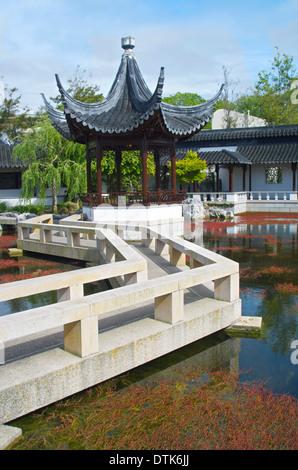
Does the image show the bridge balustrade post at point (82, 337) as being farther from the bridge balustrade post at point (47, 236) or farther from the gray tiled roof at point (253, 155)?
the gray tiled roof at point (253, 155)

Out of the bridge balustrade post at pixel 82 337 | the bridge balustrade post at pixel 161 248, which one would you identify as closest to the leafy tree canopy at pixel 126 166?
the bridge balustrade post at pixel 161 248

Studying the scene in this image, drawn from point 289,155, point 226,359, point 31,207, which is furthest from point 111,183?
point 226,359

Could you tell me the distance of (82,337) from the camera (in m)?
4.79

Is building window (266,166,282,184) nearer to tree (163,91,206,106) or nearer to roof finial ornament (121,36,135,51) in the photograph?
roof finial ornament (121,36,135,51)

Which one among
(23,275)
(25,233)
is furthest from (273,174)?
(23,275)

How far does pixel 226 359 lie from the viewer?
5.86 m

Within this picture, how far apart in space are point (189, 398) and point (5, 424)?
6.09 feet

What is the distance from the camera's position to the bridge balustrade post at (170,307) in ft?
18.8

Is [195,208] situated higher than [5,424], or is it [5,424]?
[195,208]

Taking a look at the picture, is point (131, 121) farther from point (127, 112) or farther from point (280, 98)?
point (280, 98)

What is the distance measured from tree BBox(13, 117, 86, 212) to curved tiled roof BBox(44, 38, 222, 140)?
3753mm

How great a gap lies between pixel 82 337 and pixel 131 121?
11.8 metres

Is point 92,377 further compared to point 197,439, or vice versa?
point 92,377

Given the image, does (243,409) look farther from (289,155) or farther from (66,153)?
(289,155)
